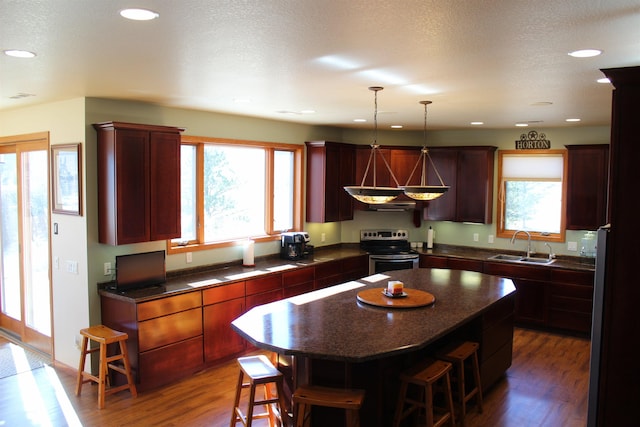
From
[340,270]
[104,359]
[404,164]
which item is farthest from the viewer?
[404,164]

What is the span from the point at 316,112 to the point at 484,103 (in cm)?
170

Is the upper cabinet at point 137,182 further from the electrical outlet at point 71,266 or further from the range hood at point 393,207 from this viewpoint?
the range hood at point 393,207

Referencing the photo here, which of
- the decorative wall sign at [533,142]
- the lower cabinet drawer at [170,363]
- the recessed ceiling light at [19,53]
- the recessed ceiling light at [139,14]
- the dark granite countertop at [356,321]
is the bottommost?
the lower cabinet drawer at [170,363]

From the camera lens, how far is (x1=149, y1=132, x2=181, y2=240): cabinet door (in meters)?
4.51

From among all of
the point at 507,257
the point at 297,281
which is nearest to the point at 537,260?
the point at 507,257

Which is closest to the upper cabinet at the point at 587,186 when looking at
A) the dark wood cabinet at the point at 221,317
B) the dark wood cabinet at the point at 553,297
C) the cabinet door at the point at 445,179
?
the dark wood cabinet at the point at 553,297

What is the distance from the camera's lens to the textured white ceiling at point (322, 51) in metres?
2.00

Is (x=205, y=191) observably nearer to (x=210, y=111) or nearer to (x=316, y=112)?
(x=210, y=111)

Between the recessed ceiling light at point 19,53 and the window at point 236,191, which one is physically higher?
the recessed ceiling light at point 19,53

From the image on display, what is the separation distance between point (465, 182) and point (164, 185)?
4.14 m

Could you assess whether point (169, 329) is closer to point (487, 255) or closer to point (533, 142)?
point (487, 255)

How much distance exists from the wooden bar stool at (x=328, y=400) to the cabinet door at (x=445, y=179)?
458 centimetres

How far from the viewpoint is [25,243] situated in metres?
5.45

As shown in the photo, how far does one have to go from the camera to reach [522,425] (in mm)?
3760
